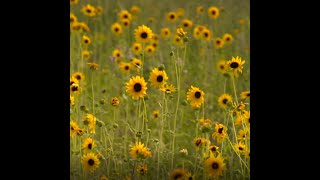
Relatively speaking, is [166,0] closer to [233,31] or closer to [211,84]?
[233,31]

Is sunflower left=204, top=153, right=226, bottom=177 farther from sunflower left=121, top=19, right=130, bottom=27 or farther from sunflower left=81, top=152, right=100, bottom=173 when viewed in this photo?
sunflower left=121, top=19, right=130, bottom=27

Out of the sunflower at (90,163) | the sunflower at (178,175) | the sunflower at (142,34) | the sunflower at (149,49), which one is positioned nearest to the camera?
the sunflower at (178,175)

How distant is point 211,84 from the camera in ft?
10.1

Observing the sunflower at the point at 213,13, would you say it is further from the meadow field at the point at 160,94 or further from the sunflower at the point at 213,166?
the sunflower at the point at 213,166

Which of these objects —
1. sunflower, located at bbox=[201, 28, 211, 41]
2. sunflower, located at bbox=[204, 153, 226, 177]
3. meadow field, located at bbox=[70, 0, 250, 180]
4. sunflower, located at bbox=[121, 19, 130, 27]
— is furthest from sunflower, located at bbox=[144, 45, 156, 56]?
sunflower, located at bbox=[204, 153, 226, 177]

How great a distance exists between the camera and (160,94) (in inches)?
100

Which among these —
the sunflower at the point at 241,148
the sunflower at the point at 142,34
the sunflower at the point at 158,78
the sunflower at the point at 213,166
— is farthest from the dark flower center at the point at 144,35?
the sunflower at the point at 213,166

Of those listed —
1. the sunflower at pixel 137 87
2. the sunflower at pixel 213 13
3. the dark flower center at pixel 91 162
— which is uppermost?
the sunflower at pixel 213 13

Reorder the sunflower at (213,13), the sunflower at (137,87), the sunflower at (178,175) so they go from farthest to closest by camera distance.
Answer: the sunflower at (213,13) < the sunflower at (137,87) < the sunflower at (178,175)

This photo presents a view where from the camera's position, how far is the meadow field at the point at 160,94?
193 centimetres

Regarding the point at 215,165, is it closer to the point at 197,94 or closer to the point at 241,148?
the point at 241,148

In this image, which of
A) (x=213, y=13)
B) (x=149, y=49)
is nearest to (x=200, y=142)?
(x=149, y=49)

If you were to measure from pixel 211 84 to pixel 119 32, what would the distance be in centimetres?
72

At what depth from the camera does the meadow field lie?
6.34 ft
